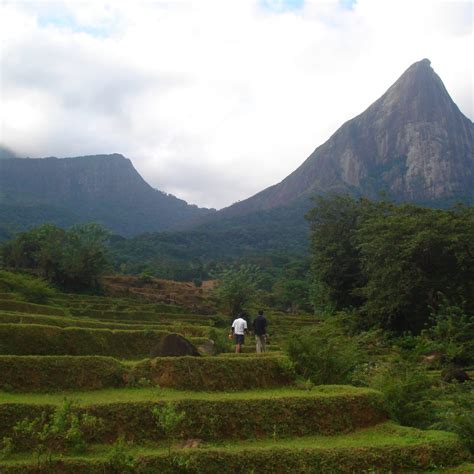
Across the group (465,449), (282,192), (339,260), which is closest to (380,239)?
(339,260)

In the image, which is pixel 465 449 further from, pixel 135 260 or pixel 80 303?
pixel 135 260

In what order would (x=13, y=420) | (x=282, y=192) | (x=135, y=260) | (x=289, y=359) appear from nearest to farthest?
(x=13, y=420), (x=289, y=359), (x=135, y=260), (x=282, y=192)

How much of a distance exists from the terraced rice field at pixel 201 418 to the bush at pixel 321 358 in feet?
1.60

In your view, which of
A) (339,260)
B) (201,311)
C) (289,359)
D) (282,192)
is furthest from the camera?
(282,192)

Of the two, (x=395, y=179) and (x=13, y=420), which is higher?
(x=395, y=179)

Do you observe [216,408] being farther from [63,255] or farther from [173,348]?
[63,255]

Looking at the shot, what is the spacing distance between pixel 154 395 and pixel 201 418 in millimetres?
1341

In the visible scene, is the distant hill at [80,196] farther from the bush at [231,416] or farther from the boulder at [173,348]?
the bush at [231,416]

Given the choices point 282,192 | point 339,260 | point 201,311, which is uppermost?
point 282,192

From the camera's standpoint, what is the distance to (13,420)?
28.5 ft

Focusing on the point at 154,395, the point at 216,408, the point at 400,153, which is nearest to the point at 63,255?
the point at 154,395

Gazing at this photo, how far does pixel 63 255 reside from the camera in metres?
52.1

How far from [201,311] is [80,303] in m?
14.7

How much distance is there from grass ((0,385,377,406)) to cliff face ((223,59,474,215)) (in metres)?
125
